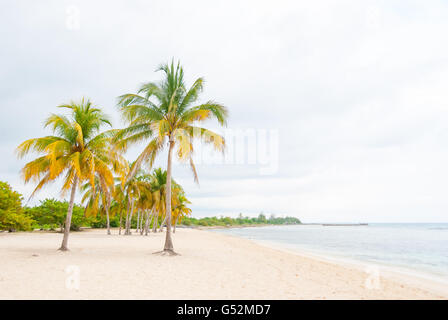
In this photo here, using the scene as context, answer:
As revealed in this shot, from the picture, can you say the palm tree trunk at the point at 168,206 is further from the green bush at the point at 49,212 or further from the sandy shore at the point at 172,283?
the green bush at the point at 49,212

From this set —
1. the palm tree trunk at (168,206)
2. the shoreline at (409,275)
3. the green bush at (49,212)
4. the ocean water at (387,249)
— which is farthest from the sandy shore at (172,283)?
the green bush at (49,212)

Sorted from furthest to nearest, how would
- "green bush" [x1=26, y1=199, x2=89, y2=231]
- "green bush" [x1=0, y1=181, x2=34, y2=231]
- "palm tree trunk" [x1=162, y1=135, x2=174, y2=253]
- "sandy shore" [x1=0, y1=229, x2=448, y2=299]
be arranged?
1. "green bush" [x1=26, y1=199, x2=89, y2=231]
2. "green bush" [x1=0, y1=181, x2=34, y2=231]
3. "palm tree trunk" [x1=162, y1=135, x2=174, y2=253]
4. "sandy shore" [x1=0, y1=229, x2=448, y2=299]

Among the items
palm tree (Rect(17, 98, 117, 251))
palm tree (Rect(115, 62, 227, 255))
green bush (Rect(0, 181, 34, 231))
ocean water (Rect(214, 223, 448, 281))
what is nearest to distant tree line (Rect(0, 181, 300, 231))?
green bush (Rect(0, 181, 34, 231))

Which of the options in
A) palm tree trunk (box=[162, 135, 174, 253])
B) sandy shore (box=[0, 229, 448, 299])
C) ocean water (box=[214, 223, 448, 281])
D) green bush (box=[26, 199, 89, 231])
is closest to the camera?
sandy shore (box=[0, 229, 448, 299])

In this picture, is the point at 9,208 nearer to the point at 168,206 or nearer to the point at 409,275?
the point at 168,206

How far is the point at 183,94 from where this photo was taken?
1338cm

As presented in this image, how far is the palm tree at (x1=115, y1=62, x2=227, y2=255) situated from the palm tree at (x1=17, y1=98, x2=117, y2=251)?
127 cm

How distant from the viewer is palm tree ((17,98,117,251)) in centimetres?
1269

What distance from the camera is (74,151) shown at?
13492 millimetres

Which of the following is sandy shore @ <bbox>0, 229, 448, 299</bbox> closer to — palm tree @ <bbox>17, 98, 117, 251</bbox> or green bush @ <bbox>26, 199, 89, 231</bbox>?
palm tree @ <bbox>17, 98, 117, 251</bbox>

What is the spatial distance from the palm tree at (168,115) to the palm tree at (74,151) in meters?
1.27
